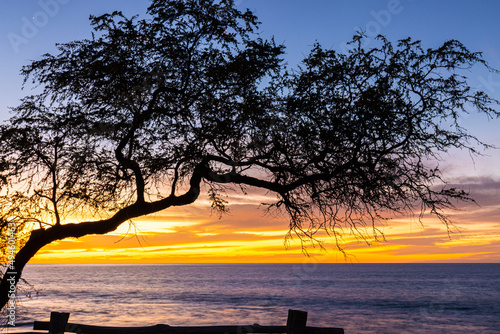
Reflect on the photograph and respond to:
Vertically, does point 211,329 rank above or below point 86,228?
below

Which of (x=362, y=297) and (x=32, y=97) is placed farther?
(x=362, y=297)

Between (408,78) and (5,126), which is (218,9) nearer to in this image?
(408,78)

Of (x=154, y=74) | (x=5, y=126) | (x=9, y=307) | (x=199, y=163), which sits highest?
(x=154, y=74)

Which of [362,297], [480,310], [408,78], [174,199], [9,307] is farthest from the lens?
[362,297]

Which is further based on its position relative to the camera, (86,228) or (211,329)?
(86,228)

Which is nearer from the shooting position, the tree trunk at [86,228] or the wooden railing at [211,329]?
the wooden railing at [211,329]

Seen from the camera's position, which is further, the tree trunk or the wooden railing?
the tree trunk

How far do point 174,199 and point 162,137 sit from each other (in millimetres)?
1346

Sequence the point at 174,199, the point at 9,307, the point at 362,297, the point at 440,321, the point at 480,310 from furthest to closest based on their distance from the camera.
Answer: the point at 362,297
the point at 480,310
the point at 440,321
the point at 9,307
the point at 174,199

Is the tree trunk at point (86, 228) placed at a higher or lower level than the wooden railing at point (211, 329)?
higher

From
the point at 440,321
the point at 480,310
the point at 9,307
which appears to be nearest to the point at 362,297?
the point at 480,310

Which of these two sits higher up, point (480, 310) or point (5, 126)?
point (5, 126)

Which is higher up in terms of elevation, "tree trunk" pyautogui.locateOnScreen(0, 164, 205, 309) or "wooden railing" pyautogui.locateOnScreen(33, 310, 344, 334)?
"tree trunk" pyautogui.locateOnScreen(0, 164, 205, 309)

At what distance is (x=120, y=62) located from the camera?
9.35 meters
